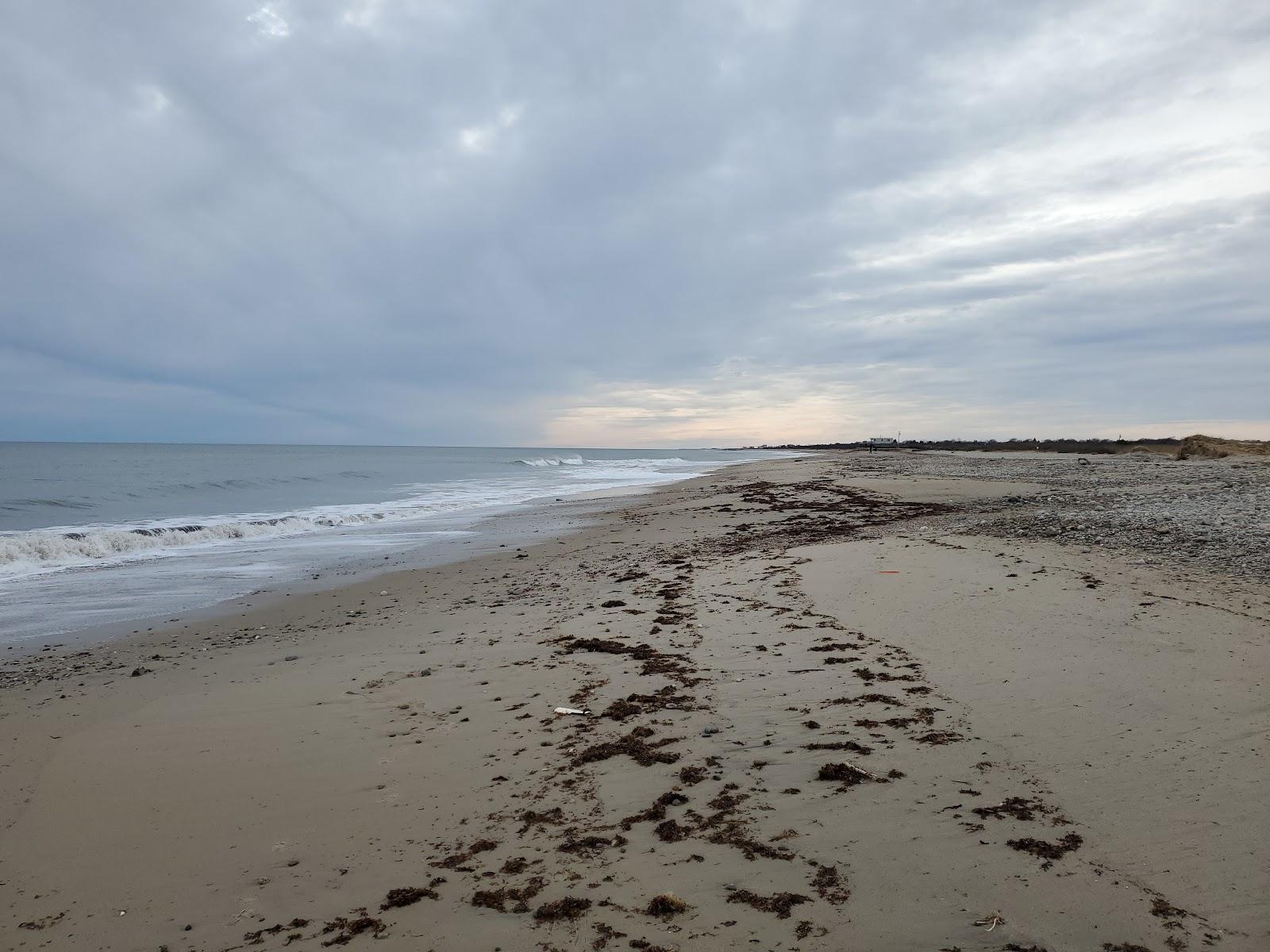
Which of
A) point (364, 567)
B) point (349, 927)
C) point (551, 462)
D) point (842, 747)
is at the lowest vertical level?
point (349, 927)

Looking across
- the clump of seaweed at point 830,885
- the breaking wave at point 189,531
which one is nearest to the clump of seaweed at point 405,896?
the clump of seaweed at point 830,885

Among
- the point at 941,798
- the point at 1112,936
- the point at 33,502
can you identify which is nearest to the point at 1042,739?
the point at 941,798

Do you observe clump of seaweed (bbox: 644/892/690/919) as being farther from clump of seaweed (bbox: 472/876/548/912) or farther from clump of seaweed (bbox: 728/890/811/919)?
clump of seaweed (bbox: 472/876/548/912)

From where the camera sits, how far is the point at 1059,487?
18.5m

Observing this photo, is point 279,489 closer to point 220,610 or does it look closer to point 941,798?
point 220,610

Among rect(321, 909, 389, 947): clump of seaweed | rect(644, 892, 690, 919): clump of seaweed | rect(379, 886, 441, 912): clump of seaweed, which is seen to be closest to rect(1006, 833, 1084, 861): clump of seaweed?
rect(644, 892, 690, 919): clump of seaweed

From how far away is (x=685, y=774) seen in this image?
3938 millimetres

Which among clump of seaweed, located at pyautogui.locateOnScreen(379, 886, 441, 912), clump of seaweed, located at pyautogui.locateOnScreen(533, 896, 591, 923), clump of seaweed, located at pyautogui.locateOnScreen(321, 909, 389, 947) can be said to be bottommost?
clump of seaweed, located at pyautogui.locateOnScreen(321, 909, 389, 947)

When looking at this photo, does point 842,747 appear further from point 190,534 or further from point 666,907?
point 190,534

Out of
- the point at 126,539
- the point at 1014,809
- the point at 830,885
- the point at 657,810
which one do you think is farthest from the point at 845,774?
the point at 126,539

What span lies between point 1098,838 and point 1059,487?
18.3 metres

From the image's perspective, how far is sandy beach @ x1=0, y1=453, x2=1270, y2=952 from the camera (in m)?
2.78

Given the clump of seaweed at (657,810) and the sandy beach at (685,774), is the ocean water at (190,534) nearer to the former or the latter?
the sandy beach at (685,774)

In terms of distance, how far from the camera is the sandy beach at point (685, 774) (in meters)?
2.78
